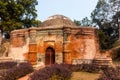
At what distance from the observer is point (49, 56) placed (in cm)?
2009

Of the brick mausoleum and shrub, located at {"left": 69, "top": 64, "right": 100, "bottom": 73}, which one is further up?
the brick mausoleum

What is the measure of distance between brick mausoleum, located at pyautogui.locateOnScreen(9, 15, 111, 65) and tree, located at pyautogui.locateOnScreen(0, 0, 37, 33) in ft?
36.2

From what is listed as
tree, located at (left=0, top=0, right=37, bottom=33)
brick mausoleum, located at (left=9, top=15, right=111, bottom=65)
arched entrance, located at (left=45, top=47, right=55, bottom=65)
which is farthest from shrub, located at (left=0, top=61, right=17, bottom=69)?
tree, located at (left=0, top=0, right=37, bottom=33)

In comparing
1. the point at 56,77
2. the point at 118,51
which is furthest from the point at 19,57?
the point at 118,51

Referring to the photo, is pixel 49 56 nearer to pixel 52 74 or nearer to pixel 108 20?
pixel 52 74

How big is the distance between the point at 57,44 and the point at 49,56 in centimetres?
132

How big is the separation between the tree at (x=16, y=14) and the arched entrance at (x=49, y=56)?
1305 cm

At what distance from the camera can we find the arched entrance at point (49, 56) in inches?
786

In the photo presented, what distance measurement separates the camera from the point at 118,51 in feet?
107

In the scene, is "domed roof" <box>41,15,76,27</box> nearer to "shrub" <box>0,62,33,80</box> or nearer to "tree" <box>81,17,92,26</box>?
"shrub" <box>0,62,33,80</box>

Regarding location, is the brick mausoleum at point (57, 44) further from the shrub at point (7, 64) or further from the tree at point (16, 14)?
the tree at point (16, 14)

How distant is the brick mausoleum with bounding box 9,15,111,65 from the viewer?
752 inches

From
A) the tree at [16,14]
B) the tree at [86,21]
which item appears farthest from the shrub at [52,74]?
the tree at [86,21]

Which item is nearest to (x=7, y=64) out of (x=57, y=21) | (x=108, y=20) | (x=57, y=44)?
(x=57, y=44)
